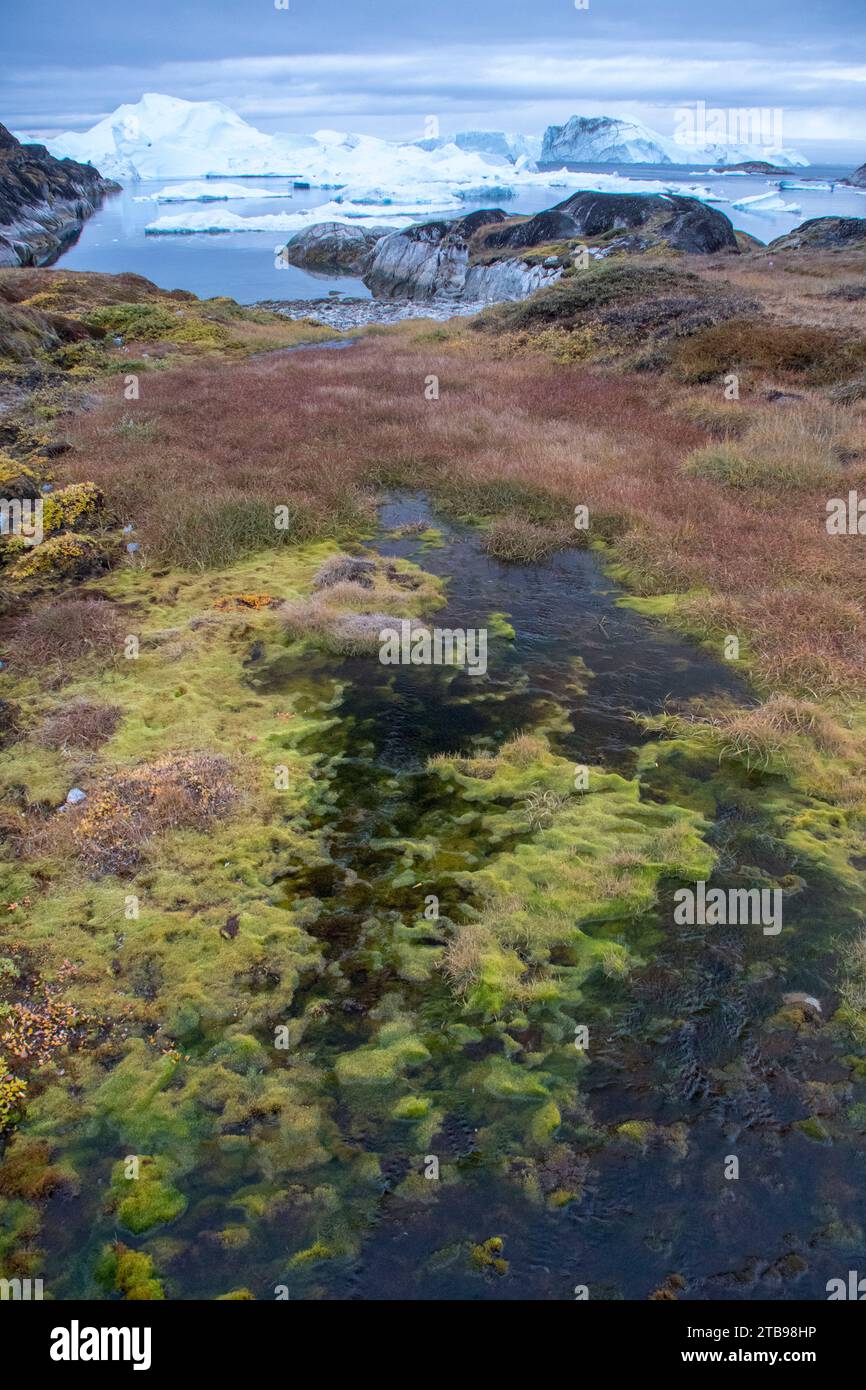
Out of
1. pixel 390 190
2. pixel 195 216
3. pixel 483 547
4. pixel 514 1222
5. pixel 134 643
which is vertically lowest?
pixel 514 1222

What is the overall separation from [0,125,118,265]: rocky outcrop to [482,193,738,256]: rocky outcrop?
50001 millimetres

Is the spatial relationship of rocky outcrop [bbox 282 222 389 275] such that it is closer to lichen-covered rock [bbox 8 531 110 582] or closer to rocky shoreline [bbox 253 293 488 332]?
rocky shoreline [bbox 253 293 488 332]

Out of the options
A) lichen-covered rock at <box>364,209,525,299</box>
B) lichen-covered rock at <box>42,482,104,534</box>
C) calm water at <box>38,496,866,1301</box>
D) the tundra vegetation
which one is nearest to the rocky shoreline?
lichen-covered rock at <box>364,209,525,299</box>

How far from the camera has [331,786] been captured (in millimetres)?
8906

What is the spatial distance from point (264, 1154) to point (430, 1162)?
3.72 ft

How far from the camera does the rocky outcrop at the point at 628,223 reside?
59.0m

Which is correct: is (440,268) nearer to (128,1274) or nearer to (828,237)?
(828,237)

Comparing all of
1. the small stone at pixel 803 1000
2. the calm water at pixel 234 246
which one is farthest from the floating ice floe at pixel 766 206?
the small stone at pixel 803 1000

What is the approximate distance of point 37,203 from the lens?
11394 centimetres

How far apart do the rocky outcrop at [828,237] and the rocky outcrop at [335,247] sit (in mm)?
43878

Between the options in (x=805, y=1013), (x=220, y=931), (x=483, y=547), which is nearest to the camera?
(x=805, y=1013)

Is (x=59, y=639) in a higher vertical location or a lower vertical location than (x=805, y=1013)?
higher

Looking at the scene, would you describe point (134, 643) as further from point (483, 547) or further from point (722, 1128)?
point (722, 1128)

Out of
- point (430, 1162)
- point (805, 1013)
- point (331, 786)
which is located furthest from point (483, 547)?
point (430, 1162)
